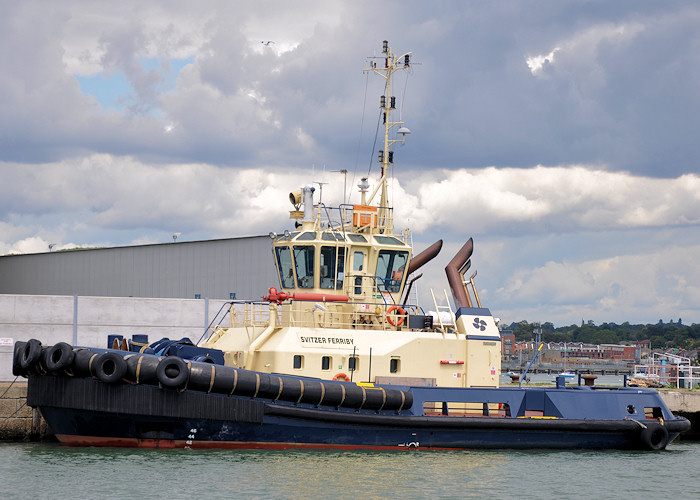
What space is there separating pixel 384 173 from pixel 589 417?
648 centimetres

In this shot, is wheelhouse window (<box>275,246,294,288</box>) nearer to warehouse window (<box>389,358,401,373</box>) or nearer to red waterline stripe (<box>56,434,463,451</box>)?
warehouse window (<box>389,358,401,373</box>)

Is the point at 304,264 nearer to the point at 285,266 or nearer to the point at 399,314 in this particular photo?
the point at 285,266

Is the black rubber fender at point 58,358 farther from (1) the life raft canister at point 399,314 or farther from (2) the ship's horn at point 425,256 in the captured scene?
(2) the ship's horn at point 425,256

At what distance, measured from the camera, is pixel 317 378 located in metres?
16.3

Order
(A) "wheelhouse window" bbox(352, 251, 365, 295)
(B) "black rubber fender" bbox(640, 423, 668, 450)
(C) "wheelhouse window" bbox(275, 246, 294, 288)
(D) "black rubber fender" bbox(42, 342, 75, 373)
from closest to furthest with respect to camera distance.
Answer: (D) "black rubber fender" bbox(42, 342, 75, 373) < (B) "black rubber fender" bbox(640, 423, 668, 450) < (A) "wheelhouse window" bbox(352, 251, 365, 295) < (C) "wheelhouse window" bbox(275, 246, 294, 288)

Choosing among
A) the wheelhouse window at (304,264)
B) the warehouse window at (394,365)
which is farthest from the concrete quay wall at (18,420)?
the warehouse window at (394,365)

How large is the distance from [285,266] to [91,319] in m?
8.35

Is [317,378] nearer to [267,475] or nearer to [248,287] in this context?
[267,475]

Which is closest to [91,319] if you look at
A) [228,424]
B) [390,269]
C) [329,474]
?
[390,269]

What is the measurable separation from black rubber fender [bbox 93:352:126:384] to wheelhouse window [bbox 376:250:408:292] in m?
5.70

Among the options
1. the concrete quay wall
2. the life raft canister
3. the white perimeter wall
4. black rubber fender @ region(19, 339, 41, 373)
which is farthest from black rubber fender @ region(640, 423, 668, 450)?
the white perimeter wall

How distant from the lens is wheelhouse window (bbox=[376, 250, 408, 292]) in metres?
18.3

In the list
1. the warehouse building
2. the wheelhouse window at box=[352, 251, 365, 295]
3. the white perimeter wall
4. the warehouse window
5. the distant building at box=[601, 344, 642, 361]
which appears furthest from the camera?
the distant building at box=[601, 344, 642, 361]

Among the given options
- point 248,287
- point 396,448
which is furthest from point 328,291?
point 248,287
